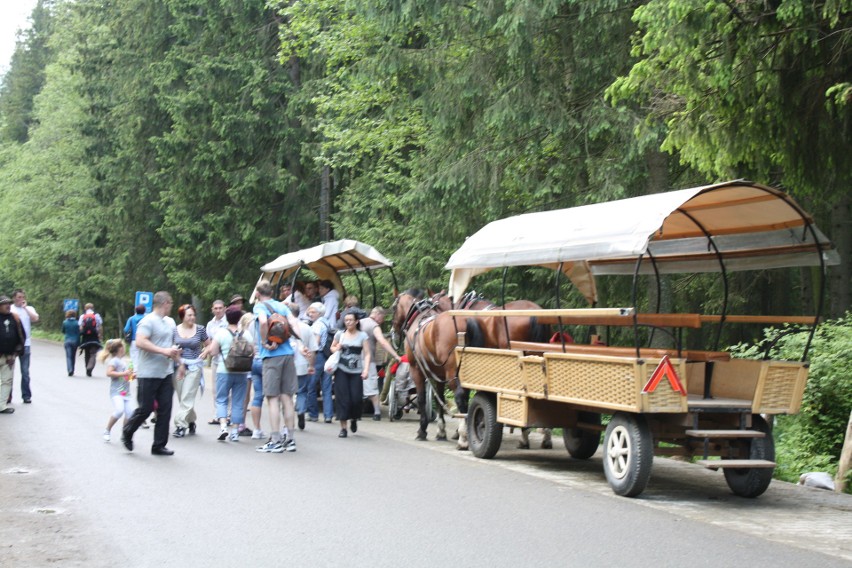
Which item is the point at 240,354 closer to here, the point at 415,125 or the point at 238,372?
the point at 238,372

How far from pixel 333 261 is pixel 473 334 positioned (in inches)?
331

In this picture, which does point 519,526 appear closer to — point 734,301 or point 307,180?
point 734,301

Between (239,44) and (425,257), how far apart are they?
52.4 feet

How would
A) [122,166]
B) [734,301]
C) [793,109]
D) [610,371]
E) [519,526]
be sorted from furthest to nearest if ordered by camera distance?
[122,166]
[734,301]
[793,109]
[610,371]
[519,526]

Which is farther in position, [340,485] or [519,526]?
[340,485]

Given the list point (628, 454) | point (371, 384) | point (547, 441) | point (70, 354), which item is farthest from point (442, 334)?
point (70, 354)

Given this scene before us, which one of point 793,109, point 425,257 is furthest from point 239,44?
point 793,109

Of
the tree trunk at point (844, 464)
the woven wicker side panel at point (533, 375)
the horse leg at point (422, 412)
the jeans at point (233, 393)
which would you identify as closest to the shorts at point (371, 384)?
the horse leg at point (422, 412)

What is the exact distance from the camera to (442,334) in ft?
51.1

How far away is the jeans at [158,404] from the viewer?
13430 millimetres

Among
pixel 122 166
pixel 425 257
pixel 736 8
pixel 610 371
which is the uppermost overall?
pixel 122 166

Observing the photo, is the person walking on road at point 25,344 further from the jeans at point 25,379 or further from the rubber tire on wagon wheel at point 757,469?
the rubber tire on wagon wheel at point 757,469

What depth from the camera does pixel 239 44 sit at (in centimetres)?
3766

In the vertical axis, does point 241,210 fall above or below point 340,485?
above
